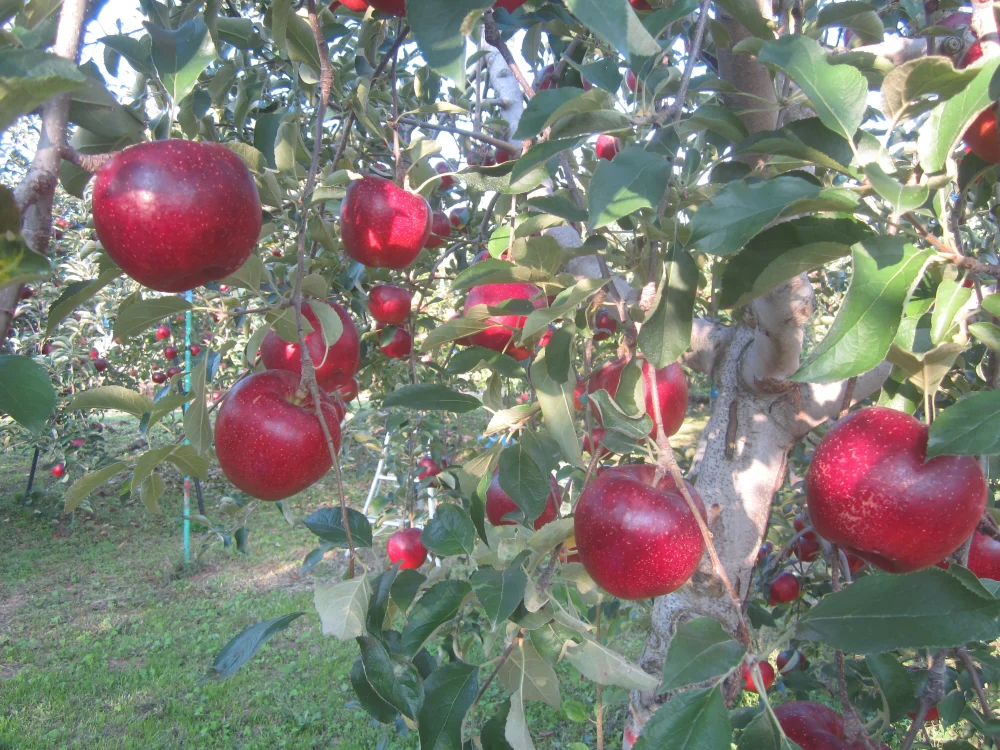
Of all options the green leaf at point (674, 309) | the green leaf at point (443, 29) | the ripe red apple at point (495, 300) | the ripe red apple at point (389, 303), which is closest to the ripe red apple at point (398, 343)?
the ripe red apple at point (389, 303)

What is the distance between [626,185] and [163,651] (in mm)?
4469

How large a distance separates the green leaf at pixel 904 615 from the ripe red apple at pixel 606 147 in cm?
156

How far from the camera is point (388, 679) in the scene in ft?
2.74

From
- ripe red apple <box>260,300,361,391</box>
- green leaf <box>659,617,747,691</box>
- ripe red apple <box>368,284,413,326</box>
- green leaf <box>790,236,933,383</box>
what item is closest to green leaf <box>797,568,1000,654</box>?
green leaf <box>659,617,747,691</box>

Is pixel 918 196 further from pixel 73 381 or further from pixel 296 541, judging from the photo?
pixel 73 381

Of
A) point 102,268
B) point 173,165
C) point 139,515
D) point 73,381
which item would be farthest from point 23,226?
point 139,515

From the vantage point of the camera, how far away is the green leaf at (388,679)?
829 mm

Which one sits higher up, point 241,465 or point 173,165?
point 173,165

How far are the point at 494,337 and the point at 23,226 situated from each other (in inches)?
35.4

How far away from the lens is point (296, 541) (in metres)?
6.26

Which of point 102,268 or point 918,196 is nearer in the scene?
point 918,196

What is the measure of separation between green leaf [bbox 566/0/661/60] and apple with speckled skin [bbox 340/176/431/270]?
79cm

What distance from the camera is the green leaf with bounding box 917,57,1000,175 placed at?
2.17ft

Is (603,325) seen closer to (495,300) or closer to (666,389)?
(495,300)
